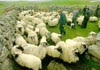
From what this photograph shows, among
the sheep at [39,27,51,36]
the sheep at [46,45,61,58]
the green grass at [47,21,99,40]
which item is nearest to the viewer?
the sheep at [46,45,61,58]

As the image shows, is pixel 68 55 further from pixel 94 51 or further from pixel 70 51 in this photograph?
pixel 94 51

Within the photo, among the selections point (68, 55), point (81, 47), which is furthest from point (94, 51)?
point (68, 55)

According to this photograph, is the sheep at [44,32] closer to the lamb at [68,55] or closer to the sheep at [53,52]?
the lamb at [68,55]

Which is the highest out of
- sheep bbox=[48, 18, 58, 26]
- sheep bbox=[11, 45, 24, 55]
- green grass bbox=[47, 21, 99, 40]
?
sheep bbox=[11, 45, 24, 55]

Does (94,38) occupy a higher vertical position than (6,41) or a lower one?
lower

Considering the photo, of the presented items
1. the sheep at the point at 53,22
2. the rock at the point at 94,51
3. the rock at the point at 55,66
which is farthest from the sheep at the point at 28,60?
the sheep at the point at 53,22

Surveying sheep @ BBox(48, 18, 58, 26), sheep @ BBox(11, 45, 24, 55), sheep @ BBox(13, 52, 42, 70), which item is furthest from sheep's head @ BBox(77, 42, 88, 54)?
sheep @ BBox(48, 18, 58, 26)

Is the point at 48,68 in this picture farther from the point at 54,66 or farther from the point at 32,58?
the point at 32,58

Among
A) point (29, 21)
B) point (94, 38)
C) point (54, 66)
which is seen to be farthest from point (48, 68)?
point (29, 21)

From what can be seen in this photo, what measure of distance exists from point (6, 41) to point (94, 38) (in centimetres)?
664

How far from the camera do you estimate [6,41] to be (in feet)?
49.1

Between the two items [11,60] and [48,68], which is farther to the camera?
[48,68]

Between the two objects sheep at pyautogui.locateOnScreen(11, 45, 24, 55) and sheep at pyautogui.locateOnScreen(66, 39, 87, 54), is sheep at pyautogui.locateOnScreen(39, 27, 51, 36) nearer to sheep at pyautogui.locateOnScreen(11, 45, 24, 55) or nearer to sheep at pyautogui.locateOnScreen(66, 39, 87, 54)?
sheep at pyautogui.locateOnScreen(66, 39, 87, 54)

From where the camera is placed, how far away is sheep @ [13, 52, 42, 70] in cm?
1348
